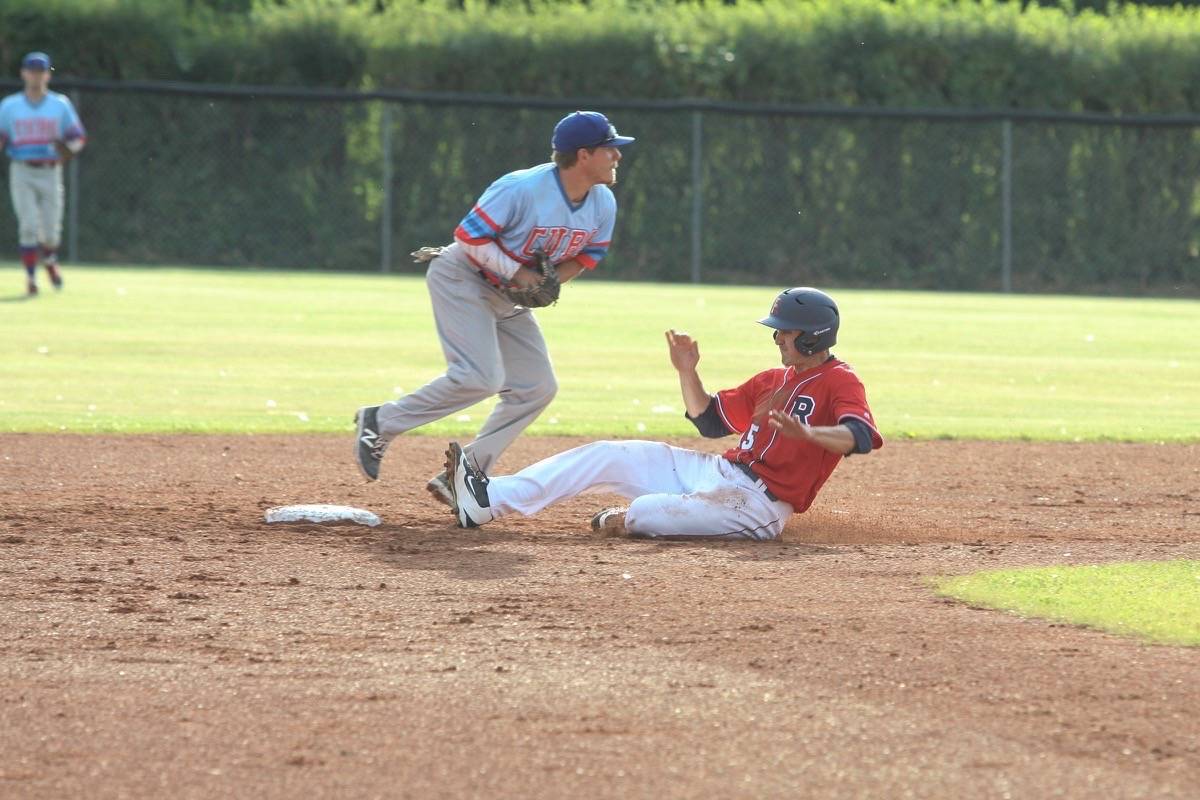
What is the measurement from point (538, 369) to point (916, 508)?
6.44 ft

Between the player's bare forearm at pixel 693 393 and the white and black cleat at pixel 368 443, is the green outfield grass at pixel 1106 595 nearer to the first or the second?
the player's bare forearm at pixel 693 393

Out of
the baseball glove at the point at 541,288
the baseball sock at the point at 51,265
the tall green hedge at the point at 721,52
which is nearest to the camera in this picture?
the baseball glove at the point at 541,288

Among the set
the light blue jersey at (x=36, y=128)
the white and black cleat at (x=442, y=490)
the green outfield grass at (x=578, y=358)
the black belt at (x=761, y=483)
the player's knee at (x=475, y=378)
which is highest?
the light blue jersey at (x=36, y=128)

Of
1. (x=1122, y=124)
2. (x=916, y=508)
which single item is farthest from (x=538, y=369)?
(x=1122, y=124)

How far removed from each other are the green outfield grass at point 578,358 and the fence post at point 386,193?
120 inches

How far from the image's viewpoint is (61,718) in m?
4.61

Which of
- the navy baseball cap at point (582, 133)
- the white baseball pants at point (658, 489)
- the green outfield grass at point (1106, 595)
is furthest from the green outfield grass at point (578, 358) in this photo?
the green outfield grass at point (1106, 595)

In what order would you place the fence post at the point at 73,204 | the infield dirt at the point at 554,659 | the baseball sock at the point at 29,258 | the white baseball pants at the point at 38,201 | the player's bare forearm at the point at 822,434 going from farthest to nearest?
the fence post at the point at 73,204, the white baseball pants at the point at 38,201, the baseball sock at the point at 29,258, the player's bare forearm at the point at 822,434, the infield dirt at the point at 554,659

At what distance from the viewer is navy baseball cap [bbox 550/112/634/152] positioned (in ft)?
24.6

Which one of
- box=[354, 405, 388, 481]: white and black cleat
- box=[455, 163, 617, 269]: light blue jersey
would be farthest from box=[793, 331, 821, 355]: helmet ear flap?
box=[354, 405, 388, 481]: white and black cleat

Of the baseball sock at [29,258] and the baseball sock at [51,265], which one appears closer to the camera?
the baseball sock at [29,258]

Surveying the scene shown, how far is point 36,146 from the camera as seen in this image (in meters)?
18.6

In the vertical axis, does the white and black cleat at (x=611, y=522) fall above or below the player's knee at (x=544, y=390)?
below

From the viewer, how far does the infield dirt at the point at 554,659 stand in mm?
4211
